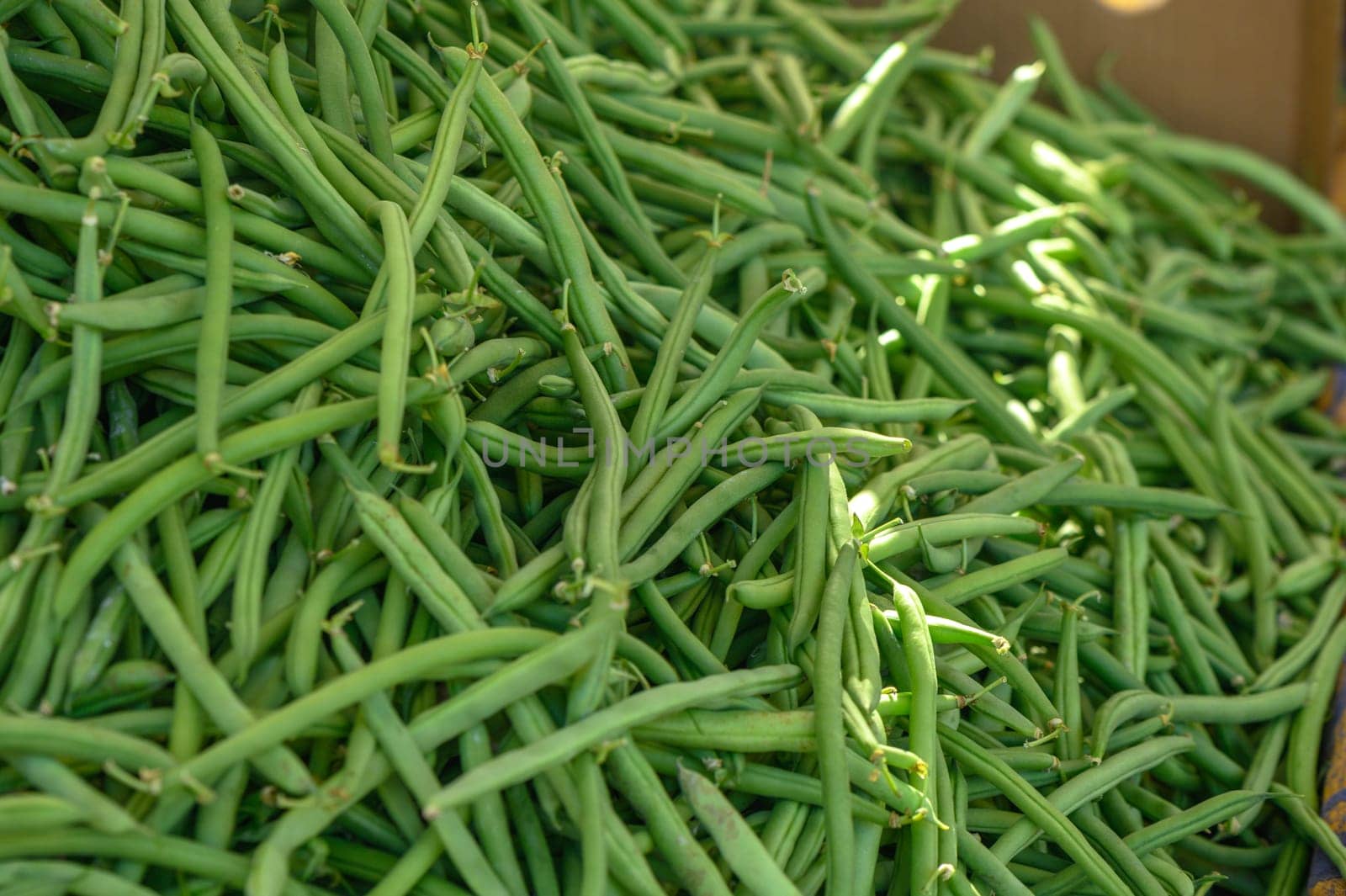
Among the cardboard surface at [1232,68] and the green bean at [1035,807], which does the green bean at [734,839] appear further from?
the cardboard surface at [1232,68]

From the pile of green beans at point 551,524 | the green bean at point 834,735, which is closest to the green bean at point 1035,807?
the pile of green beans at point 551,524

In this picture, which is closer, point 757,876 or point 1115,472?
point 757,876

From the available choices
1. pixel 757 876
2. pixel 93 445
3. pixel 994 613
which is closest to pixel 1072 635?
pixel 994 613

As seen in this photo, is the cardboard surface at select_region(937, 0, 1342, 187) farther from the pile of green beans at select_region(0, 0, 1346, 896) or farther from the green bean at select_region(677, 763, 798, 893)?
the green bean at select_region(677, 763, 798, 893)

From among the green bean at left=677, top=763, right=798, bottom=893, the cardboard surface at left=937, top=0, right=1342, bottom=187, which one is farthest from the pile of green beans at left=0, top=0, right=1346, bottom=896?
the cardboard surface at left=937, top=0, right=1342, bottom=187

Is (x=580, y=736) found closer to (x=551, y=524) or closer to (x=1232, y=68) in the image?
(x=551, y=524)

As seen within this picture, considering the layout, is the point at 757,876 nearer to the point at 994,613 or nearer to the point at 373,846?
the point at 373,846
